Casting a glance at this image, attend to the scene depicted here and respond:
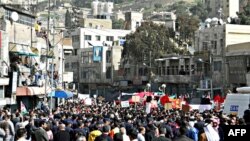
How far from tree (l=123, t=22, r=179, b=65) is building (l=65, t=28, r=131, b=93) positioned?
1436 centimetres

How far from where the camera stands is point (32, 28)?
141 feet

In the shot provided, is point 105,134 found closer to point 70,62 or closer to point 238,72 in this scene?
point 238,72

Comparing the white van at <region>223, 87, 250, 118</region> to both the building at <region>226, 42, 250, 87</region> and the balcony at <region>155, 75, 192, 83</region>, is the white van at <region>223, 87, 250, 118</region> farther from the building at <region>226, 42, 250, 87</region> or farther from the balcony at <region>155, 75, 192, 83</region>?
the balcony at <region>155, 75, 192, 83</region>

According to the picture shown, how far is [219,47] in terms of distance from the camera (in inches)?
2379

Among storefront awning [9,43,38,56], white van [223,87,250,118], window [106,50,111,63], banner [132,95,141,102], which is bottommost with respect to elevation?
banner [132,95,141,102]

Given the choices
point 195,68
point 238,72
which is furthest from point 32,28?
point 195,68

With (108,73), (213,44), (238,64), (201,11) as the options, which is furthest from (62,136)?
(201,11)

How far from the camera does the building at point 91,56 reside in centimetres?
9119

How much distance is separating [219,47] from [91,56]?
35.9 m

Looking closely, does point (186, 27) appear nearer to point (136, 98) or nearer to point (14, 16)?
point (136, 98)

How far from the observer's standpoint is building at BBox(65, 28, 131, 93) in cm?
9119

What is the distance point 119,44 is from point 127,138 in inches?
3172

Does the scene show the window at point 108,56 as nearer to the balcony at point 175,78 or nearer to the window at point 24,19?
the balcony at point 175,78

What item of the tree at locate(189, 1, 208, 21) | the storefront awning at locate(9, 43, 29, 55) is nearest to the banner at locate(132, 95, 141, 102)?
the storefront awning at locate(9, 43, 29, 55)
